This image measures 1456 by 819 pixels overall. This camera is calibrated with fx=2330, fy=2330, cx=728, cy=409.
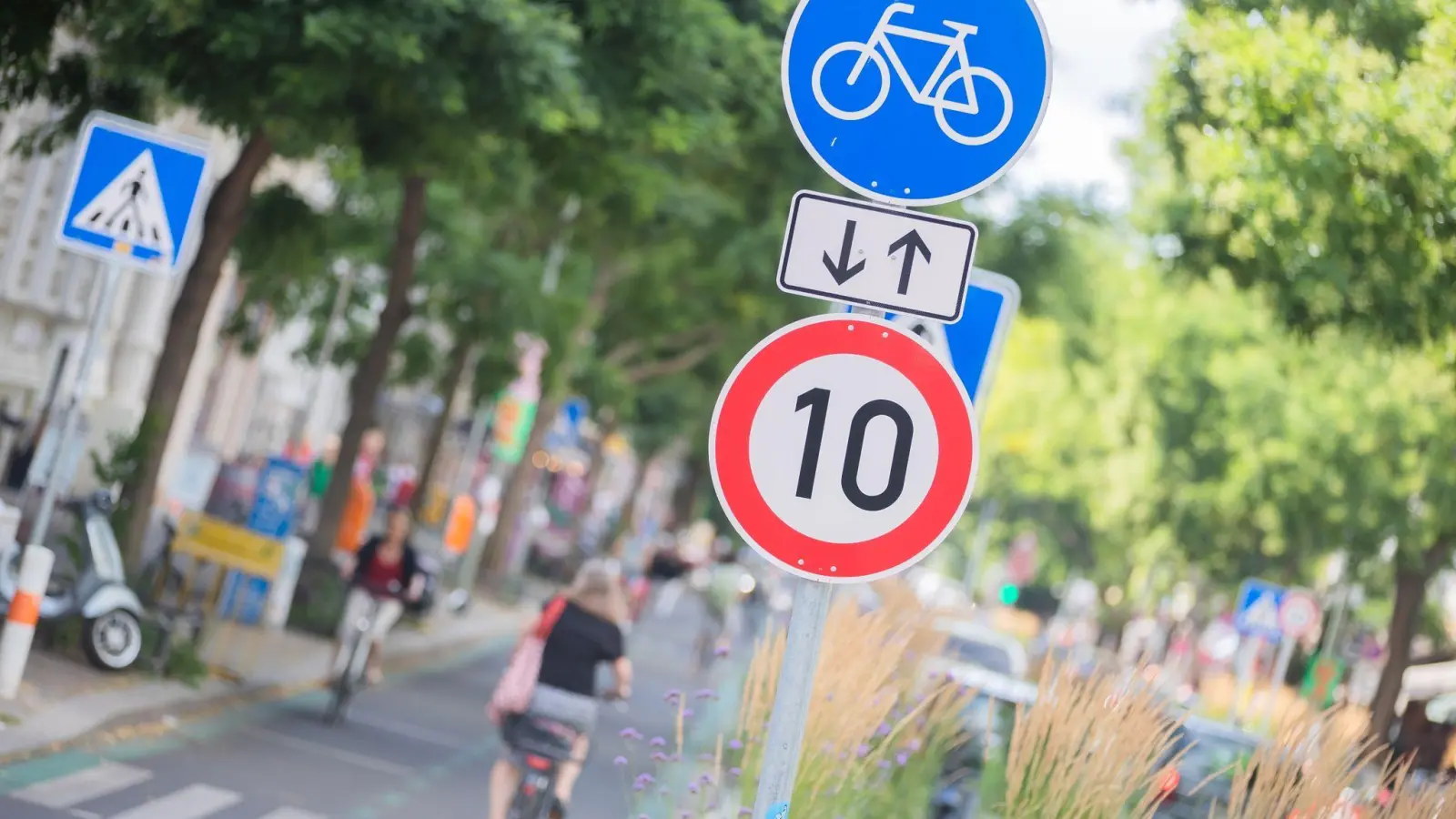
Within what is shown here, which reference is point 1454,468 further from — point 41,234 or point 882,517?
point 882,517

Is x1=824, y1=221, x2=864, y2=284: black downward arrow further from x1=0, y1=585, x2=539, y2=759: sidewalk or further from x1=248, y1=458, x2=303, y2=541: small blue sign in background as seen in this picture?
x1=248, y1=458, x2=303, y2=541: small blue sign in background

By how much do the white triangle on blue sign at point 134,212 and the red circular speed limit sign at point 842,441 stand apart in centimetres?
717

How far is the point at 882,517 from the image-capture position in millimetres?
5230

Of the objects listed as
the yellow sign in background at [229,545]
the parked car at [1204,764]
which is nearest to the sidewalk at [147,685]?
the yellow sign in background at [229,545]

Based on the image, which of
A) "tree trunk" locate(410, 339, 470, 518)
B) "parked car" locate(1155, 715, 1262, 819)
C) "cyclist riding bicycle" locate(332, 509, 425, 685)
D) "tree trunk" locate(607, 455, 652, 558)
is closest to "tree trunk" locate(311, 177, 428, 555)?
"tree trunk" locate(410, 339, 470, 518)

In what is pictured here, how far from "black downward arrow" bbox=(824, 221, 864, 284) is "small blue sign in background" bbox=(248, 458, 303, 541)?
1666 cm

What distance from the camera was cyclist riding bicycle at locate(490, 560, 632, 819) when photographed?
10898 mm

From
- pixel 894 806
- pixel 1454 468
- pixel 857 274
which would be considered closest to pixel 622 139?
pixel 894 806

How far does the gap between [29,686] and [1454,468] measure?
20.4m

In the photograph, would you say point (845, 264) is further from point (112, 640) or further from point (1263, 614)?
point (1263, 614)

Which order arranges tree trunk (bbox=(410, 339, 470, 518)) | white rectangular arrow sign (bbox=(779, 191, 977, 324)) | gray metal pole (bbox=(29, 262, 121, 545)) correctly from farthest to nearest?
tree trunk (bbox=(410, 339, 470, 518))
gray metal pole (bbox=(29, 262, 121, 545))
white rectangular arrow sign (bbox=(779, 191, 977, 324))

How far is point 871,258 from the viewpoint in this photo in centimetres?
532

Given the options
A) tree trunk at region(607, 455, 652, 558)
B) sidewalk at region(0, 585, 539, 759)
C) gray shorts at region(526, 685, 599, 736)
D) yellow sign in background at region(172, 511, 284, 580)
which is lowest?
sidewalk at region(0, 585, 539, 759)

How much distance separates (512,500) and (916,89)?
33.4 metres
